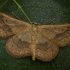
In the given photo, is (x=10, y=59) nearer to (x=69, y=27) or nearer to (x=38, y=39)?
(x=38, y=39)

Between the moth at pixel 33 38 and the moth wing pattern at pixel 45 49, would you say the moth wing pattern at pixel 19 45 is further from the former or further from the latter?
the moth wing pattern at pixel 45 49

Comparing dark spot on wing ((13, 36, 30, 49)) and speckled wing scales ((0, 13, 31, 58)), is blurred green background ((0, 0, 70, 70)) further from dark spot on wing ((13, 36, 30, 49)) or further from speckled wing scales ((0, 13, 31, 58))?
dark spot on wing ((13, 36, 30, 49))

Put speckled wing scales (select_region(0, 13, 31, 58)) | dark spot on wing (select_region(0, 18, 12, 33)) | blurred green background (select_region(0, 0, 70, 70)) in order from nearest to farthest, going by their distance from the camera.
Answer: blurred green background (select_region(0, 0, 70, 70))
speckled wing scales (select_region(0, 13, 31, 58))
dark spot on wing (select_region(0, 18, 12, 33))

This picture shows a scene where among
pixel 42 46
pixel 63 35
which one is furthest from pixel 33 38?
pixel 63 35

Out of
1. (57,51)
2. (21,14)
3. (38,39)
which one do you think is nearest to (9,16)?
(21,14)

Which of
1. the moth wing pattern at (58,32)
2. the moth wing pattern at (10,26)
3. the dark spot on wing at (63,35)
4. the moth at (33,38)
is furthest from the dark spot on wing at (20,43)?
the dark spot on wing at (63,35)

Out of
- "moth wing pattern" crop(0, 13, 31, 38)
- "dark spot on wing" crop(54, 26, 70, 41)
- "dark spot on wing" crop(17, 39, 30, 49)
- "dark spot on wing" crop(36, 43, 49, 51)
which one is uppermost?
"moth wing pattern" crop(0, 13, 31, 38)

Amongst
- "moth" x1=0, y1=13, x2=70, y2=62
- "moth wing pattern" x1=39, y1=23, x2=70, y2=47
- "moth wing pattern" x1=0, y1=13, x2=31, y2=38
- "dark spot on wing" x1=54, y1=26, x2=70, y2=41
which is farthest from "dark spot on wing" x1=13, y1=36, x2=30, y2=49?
"dark spot on wing" x1=54, y1=26, x2=70, y2=41
